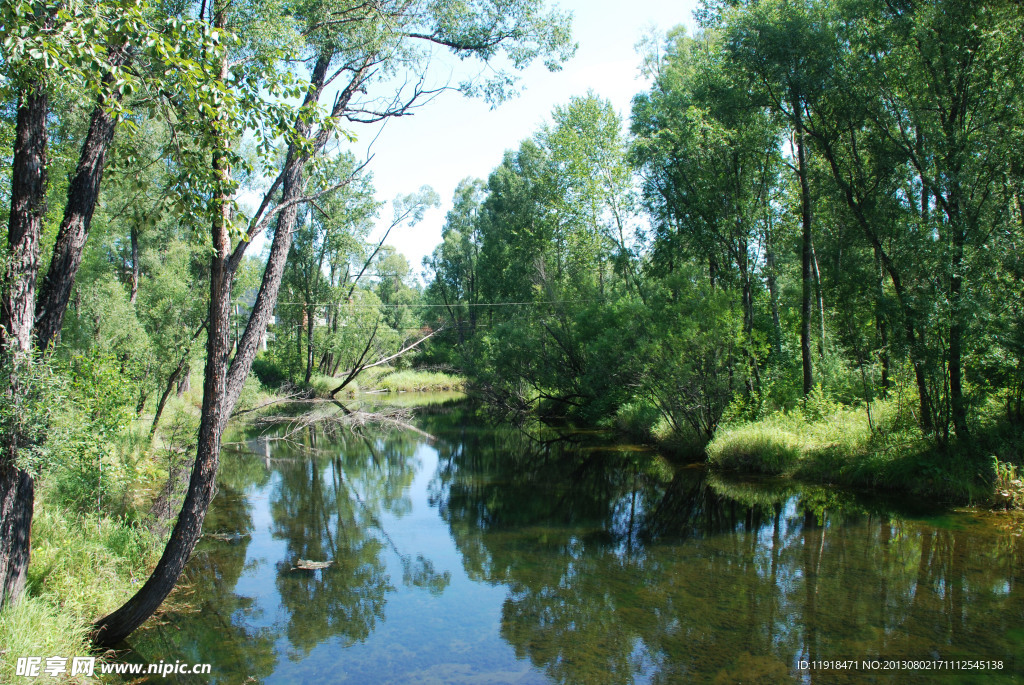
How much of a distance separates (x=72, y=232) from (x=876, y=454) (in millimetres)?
13638

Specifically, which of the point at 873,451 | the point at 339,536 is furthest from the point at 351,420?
the point at 873,451

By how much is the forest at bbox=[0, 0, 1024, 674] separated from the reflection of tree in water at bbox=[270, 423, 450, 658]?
1.92m

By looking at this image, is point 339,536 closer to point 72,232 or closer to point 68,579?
point 68,579

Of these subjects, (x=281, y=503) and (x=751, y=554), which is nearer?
(x=751, y=554)

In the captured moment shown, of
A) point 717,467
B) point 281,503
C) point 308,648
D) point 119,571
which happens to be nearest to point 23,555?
point 119,571

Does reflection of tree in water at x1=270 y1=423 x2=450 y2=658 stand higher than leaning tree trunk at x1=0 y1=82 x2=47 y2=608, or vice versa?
leaning tree trunk at x1=0 y1=82 x2=47 y2=608

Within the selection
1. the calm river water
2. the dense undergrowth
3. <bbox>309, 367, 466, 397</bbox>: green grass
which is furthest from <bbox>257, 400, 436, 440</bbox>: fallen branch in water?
the dense undergrowth

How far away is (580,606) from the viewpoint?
7.75 metres

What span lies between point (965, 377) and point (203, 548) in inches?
545

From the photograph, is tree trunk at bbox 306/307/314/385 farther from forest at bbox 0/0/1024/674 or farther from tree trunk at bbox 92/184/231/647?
tree trunk at bbox 92/184/231/647

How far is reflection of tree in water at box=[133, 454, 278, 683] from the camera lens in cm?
651

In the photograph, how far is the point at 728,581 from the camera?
27.1 ft

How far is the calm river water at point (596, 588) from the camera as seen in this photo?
250 inches

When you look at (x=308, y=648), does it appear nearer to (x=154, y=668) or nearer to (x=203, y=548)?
(x=154, y=668)
